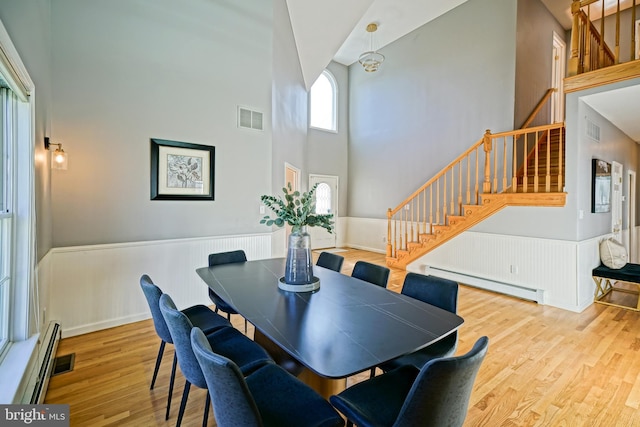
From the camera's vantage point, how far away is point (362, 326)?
1.43m

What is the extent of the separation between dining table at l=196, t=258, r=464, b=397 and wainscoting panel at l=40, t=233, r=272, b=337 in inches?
55.6

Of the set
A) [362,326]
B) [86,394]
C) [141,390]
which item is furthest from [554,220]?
[86,394]

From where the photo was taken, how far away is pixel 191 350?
4.83ft

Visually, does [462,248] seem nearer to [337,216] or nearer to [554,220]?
[554,220]

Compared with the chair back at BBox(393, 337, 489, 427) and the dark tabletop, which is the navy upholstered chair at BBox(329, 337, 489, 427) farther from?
the dark tabletop

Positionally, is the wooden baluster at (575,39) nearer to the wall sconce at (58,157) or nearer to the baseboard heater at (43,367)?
the wall sconce at (58,157)

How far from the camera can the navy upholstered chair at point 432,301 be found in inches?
65.3

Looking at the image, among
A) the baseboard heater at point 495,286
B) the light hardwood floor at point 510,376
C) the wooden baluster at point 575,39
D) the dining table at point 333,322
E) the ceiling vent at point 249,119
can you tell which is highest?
the wooden baluster at point 575,39

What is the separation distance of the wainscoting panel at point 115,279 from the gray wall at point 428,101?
4864 mm

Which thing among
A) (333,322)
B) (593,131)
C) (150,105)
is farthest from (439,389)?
(593,131)

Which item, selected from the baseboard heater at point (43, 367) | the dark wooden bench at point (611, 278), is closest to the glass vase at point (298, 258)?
the baseboard heater at point (43, 367)

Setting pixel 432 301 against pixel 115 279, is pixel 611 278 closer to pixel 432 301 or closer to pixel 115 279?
pixel 432 301

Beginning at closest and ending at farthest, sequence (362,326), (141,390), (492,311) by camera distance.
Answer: (362,326)
(141,390)
(492,311)

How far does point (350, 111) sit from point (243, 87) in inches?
196
